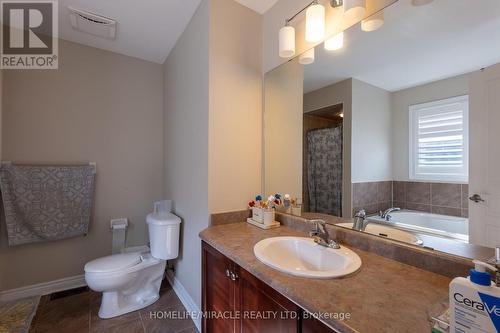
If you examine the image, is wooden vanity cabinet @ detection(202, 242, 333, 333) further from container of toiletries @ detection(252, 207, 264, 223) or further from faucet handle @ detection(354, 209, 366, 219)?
faucet handle @ detection(354, 209, 366, 219)

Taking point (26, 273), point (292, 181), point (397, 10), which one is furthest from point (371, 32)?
point (26, 273)

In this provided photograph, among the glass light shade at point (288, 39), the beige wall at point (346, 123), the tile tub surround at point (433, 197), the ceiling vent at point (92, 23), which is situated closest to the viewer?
the tile tub surround at point (433, 197)

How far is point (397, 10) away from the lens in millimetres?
1012

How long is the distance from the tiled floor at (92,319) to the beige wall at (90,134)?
1.08 feet

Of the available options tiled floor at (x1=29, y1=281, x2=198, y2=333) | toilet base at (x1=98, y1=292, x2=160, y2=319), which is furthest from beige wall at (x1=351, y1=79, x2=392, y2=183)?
toilet base at (x1=98, y1=292, x2=160, y2=319)

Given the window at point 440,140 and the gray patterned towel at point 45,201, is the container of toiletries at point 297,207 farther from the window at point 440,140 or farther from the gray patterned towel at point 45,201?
the gray patterned towel at point 45,201

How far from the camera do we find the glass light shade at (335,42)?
126 centimetres

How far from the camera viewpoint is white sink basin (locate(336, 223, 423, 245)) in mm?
990

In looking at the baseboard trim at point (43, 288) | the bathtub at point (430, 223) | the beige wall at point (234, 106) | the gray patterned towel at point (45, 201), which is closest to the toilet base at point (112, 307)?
the baseboard trim at point (43, 288)

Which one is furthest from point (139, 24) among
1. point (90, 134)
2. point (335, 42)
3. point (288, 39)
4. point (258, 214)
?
point (258, 214)

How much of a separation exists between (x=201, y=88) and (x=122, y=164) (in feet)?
4.65

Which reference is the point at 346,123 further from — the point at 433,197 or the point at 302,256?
the point at 302,256

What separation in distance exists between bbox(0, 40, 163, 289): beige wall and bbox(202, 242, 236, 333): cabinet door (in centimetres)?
145

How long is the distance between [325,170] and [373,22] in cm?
82
